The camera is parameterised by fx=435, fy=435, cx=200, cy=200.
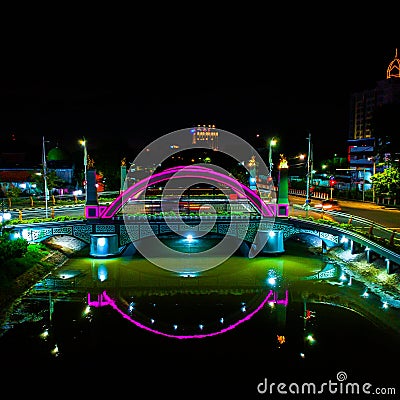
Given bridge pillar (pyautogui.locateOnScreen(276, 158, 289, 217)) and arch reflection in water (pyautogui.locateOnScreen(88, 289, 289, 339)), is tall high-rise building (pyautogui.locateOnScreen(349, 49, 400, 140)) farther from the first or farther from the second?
arch reflection in water (pyautogui.locateOnScreen(88, 289, 289, 339))

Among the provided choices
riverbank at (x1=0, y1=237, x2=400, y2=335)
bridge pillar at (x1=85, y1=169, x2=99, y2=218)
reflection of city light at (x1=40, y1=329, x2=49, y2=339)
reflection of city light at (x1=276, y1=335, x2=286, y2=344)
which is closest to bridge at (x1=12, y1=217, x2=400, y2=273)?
bridge pillar at (x1=85, y1=169, x2=99, y2=218)

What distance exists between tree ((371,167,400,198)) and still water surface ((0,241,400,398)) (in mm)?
25955

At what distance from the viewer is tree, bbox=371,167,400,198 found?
56766 mm

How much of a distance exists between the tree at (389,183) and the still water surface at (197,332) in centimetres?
2596

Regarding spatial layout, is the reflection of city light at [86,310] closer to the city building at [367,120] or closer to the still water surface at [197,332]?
the still water surface at [197,332]

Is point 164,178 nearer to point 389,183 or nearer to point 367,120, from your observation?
point 389,183

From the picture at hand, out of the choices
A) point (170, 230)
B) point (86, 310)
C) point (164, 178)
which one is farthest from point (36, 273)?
point (164, 178)

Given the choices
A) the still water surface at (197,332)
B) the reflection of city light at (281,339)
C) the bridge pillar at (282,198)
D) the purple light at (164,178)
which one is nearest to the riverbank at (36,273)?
the still water surface at (197,332)

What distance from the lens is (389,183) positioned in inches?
2242

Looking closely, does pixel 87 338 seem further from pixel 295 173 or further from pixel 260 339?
pixel 295 173

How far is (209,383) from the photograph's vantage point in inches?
733

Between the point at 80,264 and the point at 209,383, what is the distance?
73.7ft

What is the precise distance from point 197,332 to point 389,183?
139 ft

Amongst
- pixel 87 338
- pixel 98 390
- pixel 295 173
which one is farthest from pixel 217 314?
pixel 295 173
